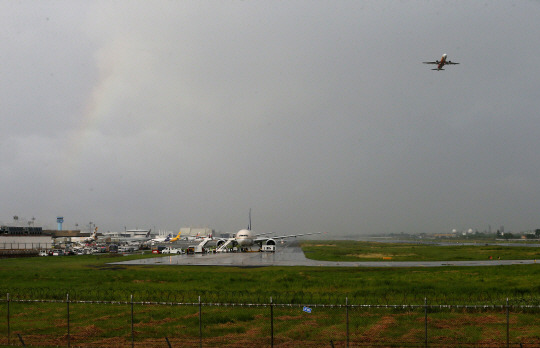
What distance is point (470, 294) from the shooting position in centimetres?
3406

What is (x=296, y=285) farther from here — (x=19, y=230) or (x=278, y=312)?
(x=19, y=230)

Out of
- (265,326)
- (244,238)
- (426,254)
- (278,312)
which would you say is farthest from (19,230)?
(265,326)

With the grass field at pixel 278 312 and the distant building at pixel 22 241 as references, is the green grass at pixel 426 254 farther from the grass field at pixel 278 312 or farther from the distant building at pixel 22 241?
the distant building at pixel 22 241

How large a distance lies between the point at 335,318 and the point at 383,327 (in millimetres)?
3244

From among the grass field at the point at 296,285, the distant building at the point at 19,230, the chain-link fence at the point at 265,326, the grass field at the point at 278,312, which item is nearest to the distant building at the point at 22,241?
the distant building at the point at 19,230

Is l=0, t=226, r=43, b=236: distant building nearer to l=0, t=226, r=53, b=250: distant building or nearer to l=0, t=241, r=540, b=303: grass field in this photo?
l=0, t=226, r=53, b=250: distant building

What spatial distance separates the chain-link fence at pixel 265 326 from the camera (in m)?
19.0

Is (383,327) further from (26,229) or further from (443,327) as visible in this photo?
(26,229)

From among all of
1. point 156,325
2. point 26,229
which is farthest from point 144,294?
point 26,229

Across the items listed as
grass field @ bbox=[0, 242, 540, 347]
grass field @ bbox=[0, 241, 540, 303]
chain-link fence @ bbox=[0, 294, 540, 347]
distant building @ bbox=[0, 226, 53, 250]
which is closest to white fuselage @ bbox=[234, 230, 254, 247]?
grass field @ bbox=[0, 241, 540, 303]

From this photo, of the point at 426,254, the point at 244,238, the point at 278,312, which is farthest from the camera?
the point at 244,238

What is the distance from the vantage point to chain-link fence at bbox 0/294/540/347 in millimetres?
19000

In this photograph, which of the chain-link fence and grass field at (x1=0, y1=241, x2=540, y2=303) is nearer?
the chain-link fence

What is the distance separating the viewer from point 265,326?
22781 mm
